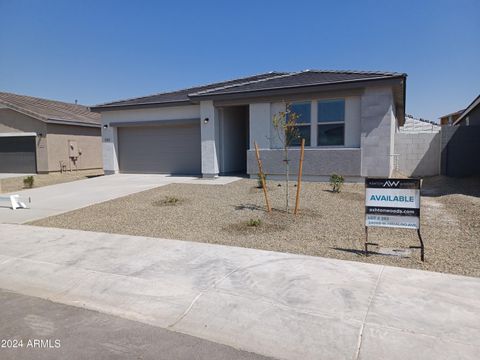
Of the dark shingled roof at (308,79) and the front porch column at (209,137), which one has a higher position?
the dark shingled roof at (308,79)

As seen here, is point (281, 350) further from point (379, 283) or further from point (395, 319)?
point (379, 283)

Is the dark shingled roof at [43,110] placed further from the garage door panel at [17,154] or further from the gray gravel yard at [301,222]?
the gray gravel yard at [301,222]

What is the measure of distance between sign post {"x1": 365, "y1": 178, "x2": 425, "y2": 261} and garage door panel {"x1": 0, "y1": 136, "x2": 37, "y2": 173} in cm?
2194

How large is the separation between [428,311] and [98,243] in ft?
17.6

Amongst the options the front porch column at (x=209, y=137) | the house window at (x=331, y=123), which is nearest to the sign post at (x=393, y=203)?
the house window at (x=331, y=123)

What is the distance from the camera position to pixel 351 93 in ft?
41.8

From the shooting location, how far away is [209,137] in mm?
15531

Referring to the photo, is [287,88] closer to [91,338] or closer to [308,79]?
[308,79]

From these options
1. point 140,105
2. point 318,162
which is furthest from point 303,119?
point 140,105

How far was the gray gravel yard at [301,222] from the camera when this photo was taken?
5805 millimetres

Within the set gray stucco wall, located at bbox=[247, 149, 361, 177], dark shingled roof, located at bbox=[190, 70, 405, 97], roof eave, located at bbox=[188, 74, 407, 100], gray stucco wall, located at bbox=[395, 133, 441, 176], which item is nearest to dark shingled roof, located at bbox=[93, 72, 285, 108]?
roof eave, located at bbox=[188, 74, 407, 100]

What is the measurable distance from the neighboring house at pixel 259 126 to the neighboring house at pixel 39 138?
17.7 ft

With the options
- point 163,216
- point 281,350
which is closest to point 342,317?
point 281,350

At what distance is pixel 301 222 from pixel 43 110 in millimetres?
21174
